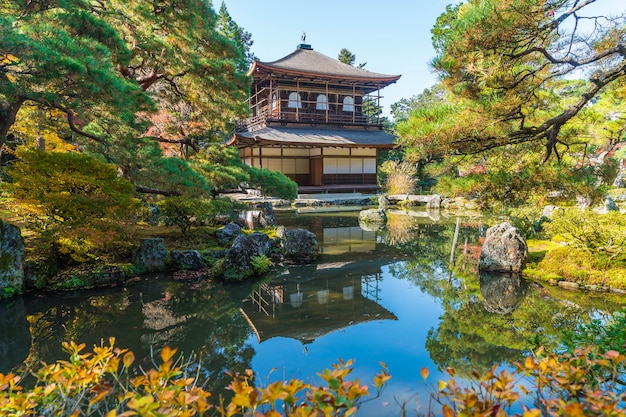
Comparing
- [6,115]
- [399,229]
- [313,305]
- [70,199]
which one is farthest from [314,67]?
[313,305]

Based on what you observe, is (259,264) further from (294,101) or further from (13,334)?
(294,101)

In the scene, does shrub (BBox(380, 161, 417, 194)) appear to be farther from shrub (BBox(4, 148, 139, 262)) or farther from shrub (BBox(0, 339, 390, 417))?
shrub (BBox(0, 339, 390, 417))

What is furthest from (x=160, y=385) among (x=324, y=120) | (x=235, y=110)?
(x=324, y=120)

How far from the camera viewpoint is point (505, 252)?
6840 millimetres

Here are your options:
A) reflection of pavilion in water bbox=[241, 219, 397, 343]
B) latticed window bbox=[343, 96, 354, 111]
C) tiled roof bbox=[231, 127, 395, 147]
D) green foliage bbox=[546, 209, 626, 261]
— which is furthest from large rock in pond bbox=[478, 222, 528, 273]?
latticed window bbox=[343, 96, 354, 111]

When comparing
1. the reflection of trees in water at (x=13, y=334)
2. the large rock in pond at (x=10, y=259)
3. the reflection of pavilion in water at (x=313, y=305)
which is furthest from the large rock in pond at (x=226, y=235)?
the reflection of trees in water at (x=13, y=334)

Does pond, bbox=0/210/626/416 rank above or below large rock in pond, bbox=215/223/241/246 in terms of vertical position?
below

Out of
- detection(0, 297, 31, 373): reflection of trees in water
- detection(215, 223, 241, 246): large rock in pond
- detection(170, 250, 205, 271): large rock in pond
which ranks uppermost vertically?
detection(215, 223, 241, 246): large rock in pond

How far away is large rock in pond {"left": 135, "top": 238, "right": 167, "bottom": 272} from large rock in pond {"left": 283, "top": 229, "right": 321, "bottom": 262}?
2.50 m

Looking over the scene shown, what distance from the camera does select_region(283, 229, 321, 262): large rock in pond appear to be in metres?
7.99

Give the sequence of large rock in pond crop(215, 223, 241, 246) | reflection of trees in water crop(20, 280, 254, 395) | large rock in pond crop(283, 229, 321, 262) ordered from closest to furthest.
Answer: reflection of trees in water crop(20, 280, 254, 395), large rock in pond crop(283, 229, 321, 262), large rock in pond crop(215, 223, 241, 246)

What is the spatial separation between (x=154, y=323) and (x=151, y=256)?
2584 millimetres

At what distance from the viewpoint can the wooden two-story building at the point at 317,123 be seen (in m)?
19.6

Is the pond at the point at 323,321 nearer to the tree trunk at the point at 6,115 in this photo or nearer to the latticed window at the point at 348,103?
the tree trunk at the point at 6,115
